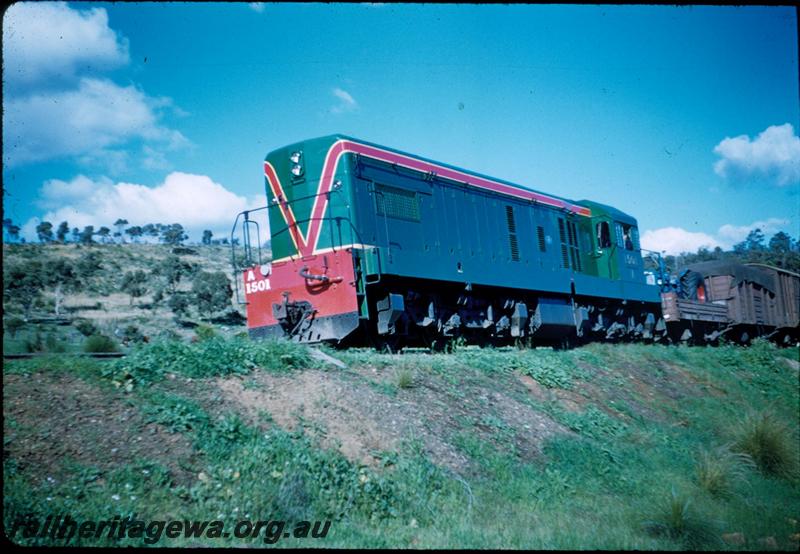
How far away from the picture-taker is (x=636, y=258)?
19.6m

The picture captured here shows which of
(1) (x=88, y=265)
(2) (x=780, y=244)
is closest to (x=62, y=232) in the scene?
(1) (x=88, y=265)

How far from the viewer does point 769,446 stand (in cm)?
884

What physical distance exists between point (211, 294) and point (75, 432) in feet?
85.8

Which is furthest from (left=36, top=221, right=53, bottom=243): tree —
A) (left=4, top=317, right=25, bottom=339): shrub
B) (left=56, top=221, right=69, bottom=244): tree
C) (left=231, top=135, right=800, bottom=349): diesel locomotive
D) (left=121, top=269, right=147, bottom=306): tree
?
(left=231, top=135, right=800, bottom=349): diesel locomotive

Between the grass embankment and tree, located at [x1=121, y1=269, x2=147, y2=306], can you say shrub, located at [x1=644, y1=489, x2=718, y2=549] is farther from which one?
tree, located at [x1=121, y1=269, x2=147, y2=306]

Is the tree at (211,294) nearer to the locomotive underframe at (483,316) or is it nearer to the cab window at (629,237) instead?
the locomotive underframe at (483,316)

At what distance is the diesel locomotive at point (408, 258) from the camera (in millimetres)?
10383

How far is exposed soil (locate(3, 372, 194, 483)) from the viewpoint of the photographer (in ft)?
15.9

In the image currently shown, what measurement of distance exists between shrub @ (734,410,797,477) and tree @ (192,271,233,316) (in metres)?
24.5

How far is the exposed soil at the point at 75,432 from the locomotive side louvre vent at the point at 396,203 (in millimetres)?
6811

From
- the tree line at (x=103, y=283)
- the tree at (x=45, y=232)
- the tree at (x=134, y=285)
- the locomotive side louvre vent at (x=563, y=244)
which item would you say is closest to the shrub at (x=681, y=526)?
the locomotive side louvre vent at (x=563, y=244)

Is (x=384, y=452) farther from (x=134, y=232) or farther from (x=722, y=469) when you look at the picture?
(x=134, y=232)

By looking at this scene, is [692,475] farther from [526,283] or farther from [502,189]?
[502,189]

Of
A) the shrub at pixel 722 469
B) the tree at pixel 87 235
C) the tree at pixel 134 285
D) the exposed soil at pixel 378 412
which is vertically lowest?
the shrub at pixel 722 469
